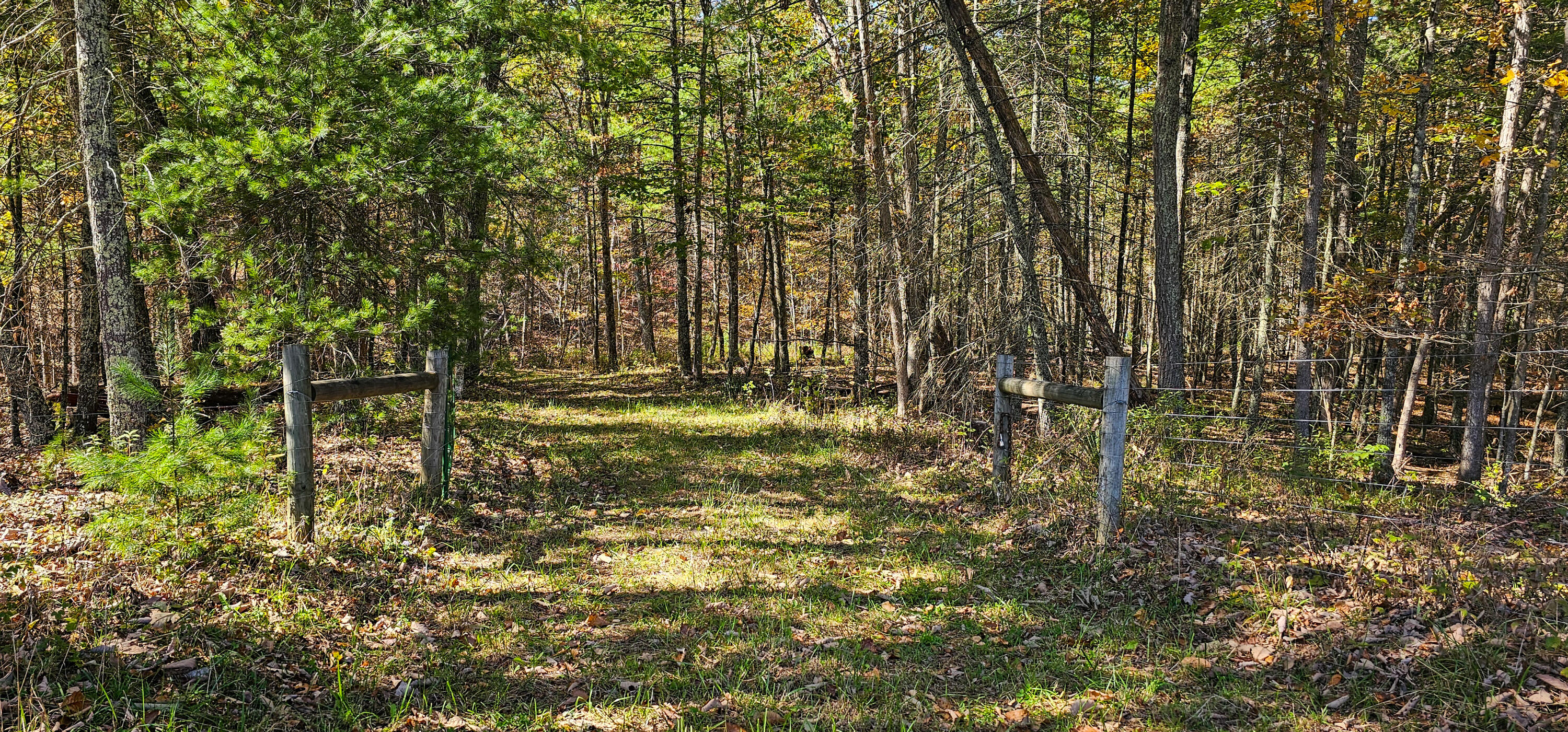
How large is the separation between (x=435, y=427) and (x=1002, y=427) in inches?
203

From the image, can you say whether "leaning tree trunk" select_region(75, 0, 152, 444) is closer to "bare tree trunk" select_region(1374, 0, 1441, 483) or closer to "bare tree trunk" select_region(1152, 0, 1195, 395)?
"bare tree trunk" select_region(1152, 0, 1195, 395)

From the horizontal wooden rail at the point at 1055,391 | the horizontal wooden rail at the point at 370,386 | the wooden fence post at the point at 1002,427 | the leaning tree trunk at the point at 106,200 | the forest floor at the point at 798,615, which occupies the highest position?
the leaning tree trunk at the point at 106,200

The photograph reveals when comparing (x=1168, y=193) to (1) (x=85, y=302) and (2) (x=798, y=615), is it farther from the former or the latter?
(1) (x=85, y=302)

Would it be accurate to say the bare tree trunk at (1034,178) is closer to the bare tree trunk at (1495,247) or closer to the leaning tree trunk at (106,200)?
the bare tree trunk at (1495,247)

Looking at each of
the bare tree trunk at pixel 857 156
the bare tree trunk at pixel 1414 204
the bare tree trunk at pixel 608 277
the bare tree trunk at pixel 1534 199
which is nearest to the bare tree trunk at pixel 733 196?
the bare tree trunk at pixel 857 156

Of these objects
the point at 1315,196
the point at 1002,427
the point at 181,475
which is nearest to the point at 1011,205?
the point at 1002,427

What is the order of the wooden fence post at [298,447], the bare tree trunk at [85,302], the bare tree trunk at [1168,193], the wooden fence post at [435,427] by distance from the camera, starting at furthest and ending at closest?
the bare tree trunk at [1168,193] < the bare tree trunk at [85,302] < the wooden fence post at [435,427] < the wooden fence post at [298,447]

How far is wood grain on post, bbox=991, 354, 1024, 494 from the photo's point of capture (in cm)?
732

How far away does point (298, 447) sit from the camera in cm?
527

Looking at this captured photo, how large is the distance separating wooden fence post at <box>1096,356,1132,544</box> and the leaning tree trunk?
25.2ft

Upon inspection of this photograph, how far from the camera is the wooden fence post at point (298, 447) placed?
522cm

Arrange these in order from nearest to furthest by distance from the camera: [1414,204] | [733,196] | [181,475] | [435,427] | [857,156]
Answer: [181,475] < [435,427] < [857,156] < [1414,204] < [733,196]

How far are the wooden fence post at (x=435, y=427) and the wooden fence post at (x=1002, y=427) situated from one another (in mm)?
5035

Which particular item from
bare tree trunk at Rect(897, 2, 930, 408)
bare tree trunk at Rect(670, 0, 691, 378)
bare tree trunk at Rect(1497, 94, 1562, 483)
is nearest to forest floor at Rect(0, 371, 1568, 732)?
bare tree trunk at Rect(897, 2, 930, 408)
